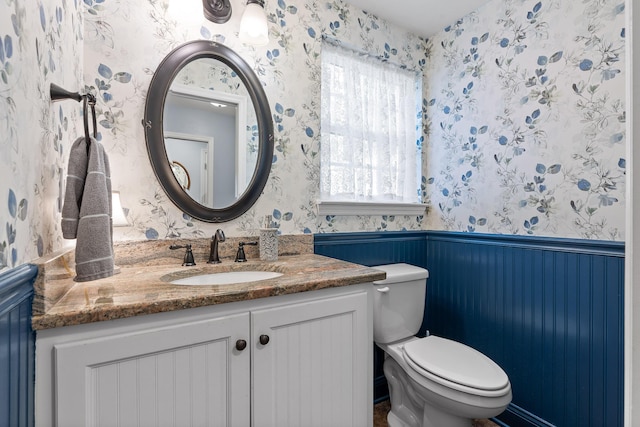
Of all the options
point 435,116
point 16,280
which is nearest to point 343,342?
point 16,280

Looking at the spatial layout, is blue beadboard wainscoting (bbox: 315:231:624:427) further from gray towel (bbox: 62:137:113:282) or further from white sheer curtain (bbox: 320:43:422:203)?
gray towel (bbox: 62:137:113:282)

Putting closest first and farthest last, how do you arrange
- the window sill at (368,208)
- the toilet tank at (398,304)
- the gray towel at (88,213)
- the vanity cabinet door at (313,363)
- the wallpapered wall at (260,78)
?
the gray towel at (88,213)
the vanity cabinet door at (313,363)
the wallpapered wall at (260,78)
the toilet tank at (398,304)
the window sill at (368,208)

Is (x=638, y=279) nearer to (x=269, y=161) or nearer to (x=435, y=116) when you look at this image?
(x=269, y=161)

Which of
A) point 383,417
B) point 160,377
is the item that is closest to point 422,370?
point 383,417

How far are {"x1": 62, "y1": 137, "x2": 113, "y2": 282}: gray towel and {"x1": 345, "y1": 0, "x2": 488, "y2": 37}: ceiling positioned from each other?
5.48 ft

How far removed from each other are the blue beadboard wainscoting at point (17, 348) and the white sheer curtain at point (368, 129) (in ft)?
4.43

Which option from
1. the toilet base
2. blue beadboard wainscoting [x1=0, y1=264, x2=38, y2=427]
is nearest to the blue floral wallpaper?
the toilet base

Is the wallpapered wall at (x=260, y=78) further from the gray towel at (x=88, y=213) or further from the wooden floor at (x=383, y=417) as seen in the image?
the wooden floor at (x=383, y=417)

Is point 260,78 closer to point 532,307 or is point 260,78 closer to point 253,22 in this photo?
point 253,22

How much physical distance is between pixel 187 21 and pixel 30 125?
962 mm

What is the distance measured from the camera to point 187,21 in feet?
4.59

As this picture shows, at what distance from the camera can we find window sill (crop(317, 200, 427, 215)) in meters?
1.76

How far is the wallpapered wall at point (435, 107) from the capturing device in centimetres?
103

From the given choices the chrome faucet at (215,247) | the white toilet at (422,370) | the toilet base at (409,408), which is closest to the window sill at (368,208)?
the white toilet at (422,370)
